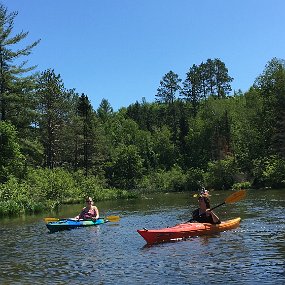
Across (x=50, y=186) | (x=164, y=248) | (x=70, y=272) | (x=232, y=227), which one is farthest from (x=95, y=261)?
(x=50, y=186)

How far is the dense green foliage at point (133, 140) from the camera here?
3972 cm

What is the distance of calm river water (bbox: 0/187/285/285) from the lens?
10.3m

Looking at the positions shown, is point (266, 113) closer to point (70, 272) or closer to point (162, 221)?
point (162, 221)

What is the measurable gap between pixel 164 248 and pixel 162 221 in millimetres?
8449

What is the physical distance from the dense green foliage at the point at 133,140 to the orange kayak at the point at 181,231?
15.7 metres

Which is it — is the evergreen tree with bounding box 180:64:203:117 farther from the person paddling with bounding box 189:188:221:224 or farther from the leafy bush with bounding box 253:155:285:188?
the person paddling with bounding box 189:188:221:224

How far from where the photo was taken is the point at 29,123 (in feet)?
156

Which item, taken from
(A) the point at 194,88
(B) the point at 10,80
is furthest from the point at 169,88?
(B) the point at 10,80

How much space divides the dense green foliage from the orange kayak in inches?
618

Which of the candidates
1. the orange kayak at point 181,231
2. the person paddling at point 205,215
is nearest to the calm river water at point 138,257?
the orange kayak at point 181,231

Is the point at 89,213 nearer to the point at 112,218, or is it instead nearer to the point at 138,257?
the point at 112,218

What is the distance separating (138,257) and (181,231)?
321 centimetres

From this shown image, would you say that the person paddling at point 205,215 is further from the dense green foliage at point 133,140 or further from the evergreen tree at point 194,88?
the evergreen tree at point 194,88

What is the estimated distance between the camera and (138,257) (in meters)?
12.9
